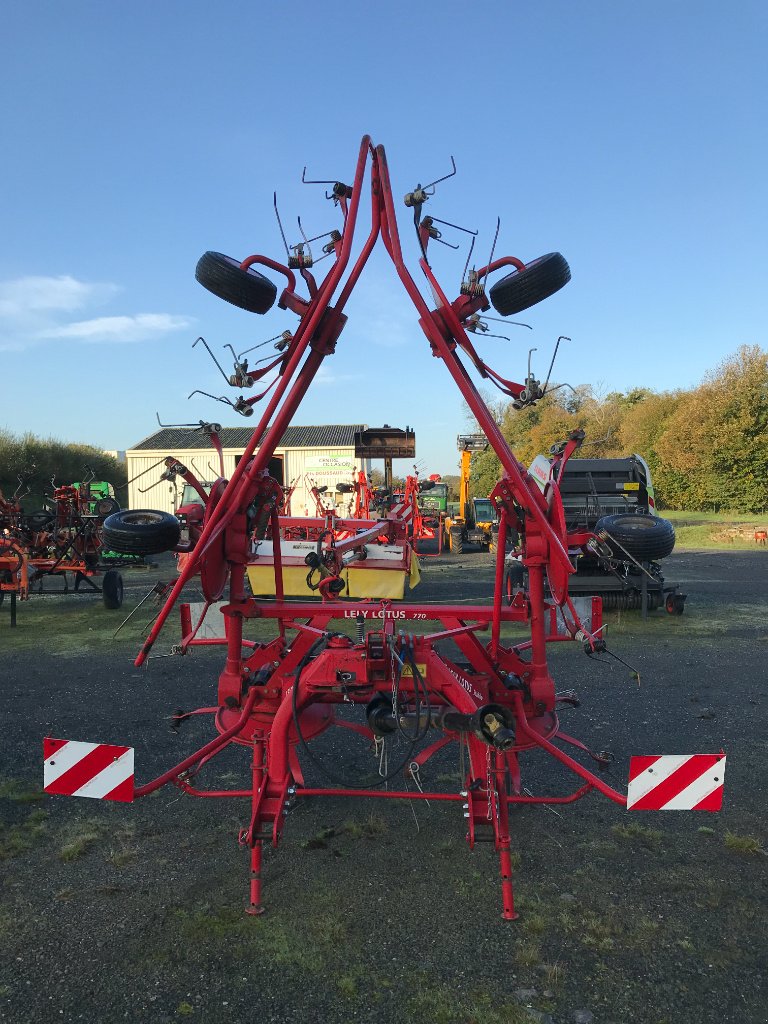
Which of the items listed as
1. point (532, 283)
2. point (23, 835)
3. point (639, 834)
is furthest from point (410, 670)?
point (23, 835)

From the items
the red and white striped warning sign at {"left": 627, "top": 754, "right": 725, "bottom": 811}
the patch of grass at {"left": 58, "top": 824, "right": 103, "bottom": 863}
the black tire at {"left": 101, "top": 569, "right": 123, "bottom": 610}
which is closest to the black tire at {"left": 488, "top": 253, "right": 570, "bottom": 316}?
the red and white striped warning sign at {"left": 627, "top": 754, "right": 725, "bottom": 811}

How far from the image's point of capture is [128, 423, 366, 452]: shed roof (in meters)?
35.2

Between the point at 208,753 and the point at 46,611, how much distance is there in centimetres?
919

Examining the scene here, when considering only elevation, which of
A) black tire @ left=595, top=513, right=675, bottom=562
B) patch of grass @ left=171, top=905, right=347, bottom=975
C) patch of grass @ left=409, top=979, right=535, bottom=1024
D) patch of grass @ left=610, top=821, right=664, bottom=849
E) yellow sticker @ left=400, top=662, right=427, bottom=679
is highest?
black tire @ left=595, top=513, right=675, bottom=562

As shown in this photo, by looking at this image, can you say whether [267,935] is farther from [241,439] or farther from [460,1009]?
[241,439]

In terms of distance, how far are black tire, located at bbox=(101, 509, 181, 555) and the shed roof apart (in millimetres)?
29914

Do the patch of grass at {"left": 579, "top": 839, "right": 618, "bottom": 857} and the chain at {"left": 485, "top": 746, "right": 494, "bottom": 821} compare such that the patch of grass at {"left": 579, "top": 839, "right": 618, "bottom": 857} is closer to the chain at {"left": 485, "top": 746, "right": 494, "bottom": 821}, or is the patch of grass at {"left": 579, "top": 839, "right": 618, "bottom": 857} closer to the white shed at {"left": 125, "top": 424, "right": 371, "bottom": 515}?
the chain at {"left": 485, "top": 746, "right": 494, "bottom": 821}

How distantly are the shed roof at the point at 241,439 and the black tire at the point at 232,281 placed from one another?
3038 centimetres

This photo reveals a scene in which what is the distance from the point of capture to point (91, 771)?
3084mm

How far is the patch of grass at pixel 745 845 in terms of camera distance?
136 inches

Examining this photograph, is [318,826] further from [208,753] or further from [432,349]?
[432,349]

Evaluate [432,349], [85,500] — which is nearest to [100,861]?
[432,349]

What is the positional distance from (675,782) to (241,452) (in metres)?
27.9

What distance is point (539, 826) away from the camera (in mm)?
3750
